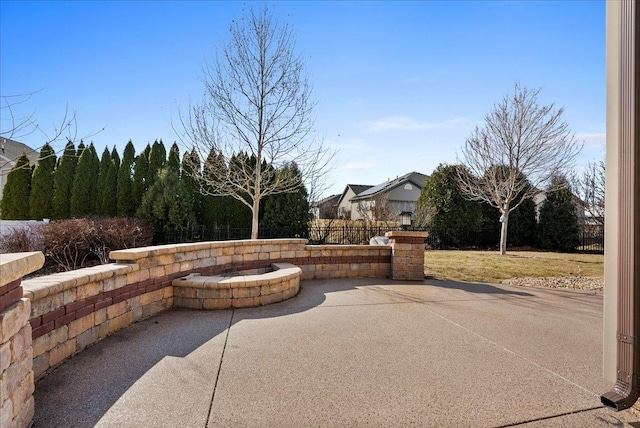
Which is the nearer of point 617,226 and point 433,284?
point 617,226

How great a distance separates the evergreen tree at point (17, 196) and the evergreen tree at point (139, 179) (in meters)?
4.05

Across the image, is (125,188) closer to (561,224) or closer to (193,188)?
(193,188)

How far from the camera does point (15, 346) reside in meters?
1.89

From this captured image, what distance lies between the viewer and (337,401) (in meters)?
2.42

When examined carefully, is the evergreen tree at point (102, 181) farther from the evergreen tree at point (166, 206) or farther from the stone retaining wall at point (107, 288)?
the stone retaining wall at point (107, 288)

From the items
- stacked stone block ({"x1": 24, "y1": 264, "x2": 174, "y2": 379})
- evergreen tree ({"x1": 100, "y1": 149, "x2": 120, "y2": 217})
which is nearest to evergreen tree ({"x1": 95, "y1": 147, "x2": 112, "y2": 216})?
evergreen tree ({"x1": 100, "y1": 149, "x2": 120, "y2": 217})

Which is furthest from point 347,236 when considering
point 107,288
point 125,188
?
point 107,288

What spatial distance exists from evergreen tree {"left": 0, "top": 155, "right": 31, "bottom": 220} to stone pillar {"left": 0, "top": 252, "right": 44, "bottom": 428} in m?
14.6

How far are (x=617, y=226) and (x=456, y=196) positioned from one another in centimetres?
1490

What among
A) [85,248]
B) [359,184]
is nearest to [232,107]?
[85,248]

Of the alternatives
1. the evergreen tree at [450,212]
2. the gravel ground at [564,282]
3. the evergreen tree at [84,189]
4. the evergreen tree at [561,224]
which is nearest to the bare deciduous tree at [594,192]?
the evergreen tree at [561,224]

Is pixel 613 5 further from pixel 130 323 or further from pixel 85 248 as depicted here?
pixel 85 248

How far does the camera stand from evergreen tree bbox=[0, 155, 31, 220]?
12961mm

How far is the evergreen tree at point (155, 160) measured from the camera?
13258mm
